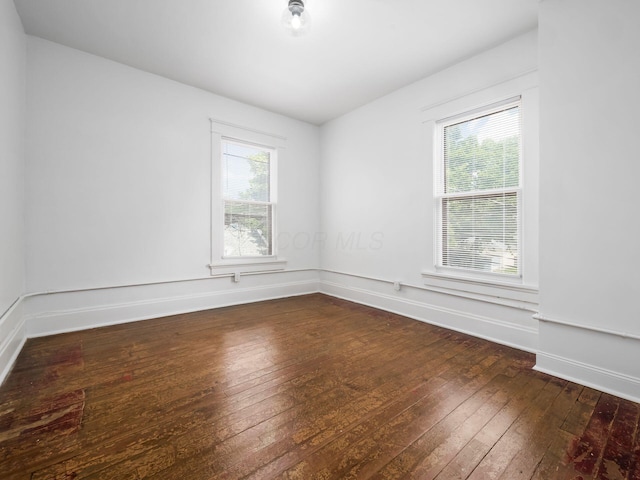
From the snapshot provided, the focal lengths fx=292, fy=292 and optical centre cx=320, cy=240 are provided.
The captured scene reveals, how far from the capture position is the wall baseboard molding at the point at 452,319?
263 cm

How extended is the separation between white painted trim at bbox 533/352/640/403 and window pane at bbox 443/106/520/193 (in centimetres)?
154

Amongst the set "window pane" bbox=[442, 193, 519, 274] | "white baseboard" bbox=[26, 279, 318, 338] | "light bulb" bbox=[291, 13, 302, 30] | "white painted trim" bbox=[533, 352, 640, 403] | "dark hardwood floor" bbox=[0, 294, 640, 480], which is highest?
"light bulb" bbox=[291, 13, 302, 30]

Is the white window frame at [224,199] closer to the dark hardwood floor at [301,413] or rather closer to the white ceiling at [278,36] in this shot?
the white ceiling at [278,36]

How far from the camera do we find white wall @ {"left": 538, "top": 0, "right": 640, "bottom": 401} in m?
1.87

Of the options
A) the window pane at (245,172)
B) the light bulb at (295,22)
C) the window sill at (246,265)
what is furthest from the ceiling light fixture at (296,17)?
the window sill at (246,265)

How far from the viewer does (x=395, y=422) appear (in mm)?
1604

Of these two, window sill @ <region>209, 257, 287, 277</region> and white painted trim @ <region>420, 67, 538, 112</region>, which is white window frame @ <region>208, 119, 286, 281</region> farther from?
white painted trim @ <region>420, 67, 538, 112</region>

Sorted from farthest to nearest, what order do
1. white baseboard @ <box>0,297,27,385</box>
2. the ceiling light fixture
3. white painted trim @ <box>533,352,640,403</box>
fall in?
the ceiling light fixture < white baseboard @ <box>0,297,27,385</box> < white painted trim @ <box>533,352,640,403</box>

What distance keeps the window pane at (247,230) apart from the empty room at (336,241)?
0.04 m

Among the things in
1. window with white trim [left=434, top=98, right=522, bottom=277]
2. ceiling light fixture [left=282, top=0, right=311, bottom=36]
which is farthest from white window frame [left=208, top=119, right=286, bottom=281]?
window with white trim [left=434, top=98, right=522, bottom=277]

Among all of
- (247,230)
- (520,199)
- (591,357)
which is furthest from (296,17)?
(591,357)

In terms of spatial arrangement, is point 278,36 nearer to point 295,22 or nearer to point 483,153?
point 295,22

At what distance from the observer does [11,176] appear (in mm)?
2361

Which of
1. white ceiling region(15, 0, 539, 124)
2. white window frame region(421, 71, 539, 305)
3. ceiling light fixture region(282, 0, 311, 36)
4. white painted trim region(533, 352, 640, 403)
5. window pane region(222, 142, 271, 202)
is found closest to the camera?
white painted trim region(533, 352, 640, 403)
